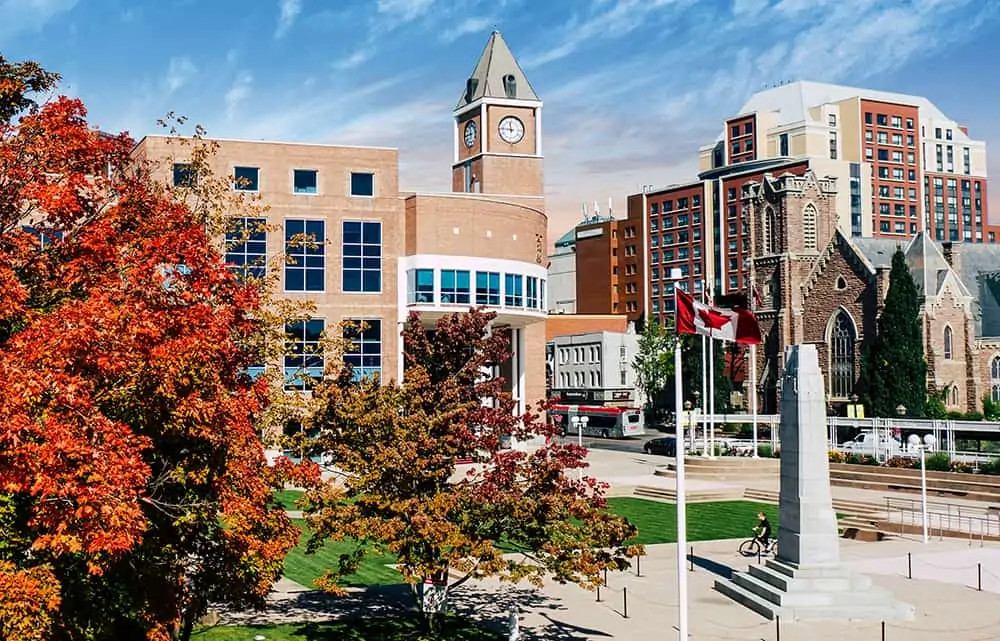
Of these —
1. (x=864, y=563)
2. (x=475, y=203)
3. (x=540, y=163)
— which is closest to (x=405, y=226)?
(x=475, y=203)

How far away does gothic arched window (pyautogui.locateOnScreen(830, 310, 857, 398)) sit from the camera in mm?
91062

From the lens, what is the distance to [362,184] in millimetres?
64250

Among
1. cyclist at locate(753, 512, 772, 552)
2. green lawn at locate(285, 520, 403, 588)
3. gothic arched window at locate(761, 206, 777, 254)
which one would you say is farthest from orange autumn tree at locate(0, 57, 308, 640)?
gothic arched window at locate(761, 206, 777, 254)

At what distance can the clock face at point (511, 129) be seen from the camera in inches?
3467

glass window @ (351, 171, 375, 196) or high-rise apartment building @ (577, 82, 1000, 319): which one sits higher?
high-rise apartment building @ (577, 82, 1000, 319)

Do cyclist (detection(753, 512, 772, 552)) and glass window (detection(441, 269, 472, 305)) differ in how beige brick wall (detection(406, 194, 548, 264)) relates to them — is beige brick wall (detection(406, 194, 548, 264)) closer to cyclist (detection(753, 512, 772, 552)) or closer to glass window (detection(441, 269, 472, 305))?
glass window (detection(441, 269, 472, 305))

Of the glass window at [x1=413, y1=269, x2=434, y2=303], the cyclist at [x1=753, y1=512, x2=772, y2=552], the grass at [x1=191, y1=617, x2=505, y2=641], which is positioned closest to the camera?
the grass at [x1=191, y1=617, x2=505, y2=641]

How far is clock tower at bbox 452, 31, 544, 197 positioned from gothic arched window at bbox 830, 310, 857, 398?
29493mm

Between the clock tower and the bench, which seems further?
the clock tower

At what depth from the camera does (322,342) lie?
85.2ft

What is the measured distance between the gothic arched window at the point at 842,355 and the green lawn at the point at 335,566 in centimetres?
6670

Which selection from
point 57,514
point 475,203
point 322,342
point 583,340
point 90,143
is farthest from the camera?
point 583,340

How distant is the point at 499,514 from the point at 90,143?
30.7ft

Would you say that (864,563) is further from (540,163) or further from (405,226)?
(540,163)
